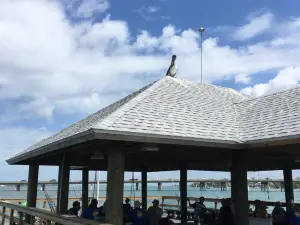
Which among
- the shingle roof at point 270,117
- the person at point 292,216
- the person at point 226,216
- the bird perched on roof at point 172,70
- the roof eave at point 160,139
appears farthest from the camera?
the bird perched on roof at point 172,70

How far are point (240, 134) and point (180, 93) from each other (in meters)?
2.38

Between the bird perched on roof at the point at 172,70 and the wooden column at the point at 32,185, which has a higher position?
the bird perched on roof at the point at 172,70

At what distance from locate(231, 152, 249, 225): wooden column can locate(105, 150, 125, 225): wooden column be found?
2.99m

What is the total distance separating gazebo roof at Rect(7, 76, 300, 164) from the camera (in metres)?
6.83

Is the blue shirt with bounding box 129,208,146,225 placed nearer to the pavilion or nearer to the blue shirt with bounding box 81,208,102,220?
the blue shirt with bounding box 81,208,102,220

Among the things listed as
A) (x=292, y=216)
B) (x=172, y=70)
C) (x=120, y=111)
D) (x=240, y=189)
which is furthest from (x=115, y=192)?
(x=172, y=70)

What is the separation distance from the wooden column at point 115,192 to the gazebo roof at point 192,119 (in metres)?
0.56

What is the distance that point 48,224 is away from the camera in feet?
29.9

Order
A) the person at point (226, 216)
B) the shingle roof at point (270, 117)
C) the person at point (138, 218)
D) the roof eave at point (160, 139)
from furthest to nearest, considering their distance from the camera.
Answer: the person at point (138, 218) → the person at point (226, 216) → the shingle roof at point (270, 117) → the roof eave at point (160, 139)

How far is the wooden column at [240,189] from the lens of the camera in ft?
27.2

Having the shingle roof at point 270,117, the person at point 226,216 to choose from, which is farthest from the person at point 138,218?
the shingle roof at point 270,117

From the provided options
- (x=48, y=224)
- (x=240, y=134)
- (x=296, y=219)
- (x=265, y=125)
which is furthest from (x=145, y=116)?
(x=296, y=219)

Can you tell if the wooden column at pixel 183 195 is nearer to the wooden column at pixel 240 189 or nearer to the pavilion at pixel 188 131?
the pavilion at pixel 188 131

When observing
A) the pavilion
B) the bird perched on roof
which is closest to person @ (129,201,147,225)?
the pavilion
